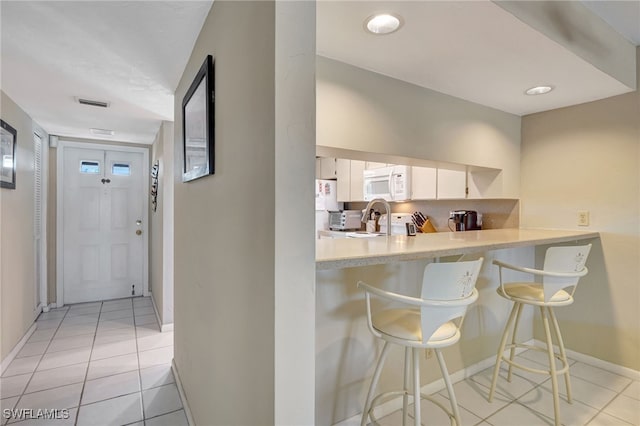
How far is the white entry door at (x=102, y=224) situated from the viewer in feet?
13.2

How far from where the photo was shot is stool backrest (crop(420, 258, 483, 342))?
48.5 inches

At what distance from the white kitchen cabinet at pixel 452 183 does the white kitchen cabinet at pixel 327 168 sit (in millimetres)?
1744

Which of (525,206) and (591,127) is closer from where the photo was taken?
(591,127)

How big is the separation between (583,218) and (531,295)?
1099mm

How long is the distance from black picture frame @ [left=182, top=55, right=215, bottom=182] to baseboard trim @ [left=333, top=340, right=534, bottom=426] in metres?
1.52

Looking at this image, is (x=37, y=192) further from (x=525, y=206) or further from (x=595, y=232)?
(x=595, y=232)

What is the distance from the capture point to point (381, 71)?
1.93 meters

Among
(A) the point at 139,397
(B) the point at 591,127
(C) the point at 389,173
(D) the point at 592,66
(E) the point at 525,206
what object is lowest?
(A) the point at 139,397

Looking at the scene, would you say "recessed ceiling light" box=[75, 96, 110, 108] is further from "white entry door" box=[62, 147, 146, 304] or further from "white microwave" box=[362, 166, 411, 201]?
"white microwave" box=[362, 166, 411, 201]

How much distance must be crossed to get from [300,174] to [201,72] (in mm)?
1006

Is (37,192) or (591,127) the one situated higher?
(591,127)

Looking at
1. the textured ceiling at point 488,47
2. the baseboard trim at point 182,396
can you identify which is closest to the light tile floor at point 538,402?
the baseboard trim at point 182,396

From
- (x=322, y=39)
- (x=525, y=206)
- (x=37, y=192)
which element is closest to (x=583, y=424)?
(x=525, y=206)

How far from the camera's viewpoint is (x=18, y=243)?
2.74 meters
